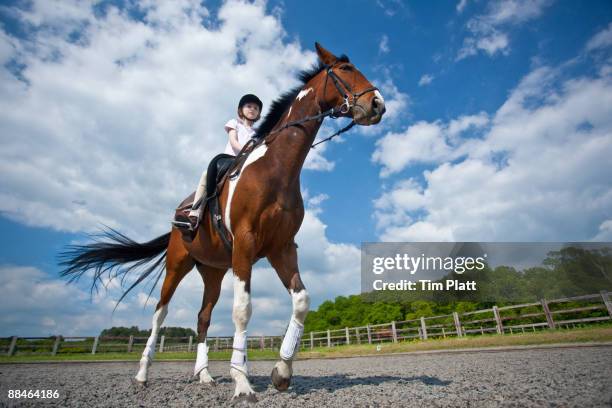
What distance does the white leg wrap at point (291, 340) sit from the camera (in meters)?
4.33

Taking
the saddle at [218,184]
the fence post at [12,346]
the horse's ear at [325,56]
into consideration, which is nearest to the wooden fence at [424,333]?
the fence post at [12,346]

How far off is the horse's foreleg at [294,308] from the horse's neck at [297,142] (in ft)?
3.20

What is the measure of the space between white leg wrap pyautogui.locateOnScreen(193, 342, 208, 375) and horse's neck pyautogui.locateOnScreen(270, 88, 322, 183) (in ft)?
11.1

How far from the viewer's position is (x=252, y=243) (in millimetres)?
4211

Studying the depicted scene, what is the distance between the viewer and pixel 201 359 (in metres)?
5.82

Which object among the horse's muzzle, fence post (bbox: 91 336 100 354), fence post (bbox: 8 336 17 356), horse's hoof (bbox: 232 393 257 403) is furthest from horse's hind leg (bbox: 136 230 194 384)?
fence post (bbox: 91 336 100 354)

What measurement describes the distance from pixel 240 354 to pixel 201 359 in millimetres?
2048

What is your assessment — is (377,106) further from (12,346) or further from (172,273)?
(12,346)

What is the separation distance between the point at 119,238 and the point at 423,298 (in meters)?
51.0

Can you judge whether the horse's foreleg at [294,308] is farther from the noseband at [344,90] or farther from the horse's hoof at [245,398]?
the noseband at [344,90]

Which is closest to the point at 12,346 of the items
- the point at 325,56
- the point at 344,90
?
the point at 325,56

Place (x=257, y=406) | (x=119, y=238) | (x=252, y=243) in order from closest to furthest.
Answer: (x=257, y=406) → (x=252, y=243) → (x=119, y=238)

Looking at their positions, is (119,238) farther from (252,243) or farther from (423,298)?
(423,298)

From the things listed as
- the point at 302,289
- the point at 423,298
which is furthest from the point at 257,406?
the point at 423,298
